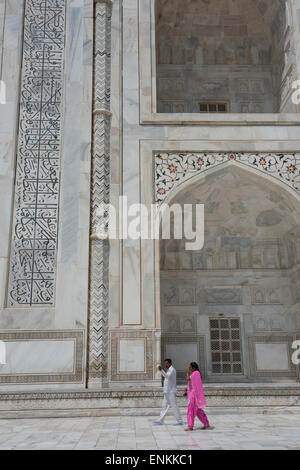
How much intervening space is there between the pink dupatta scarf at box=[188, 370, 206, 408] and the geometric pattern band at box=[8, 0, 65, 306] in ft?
8.66

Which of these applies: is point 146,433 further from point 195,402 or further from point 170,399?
point 170,399

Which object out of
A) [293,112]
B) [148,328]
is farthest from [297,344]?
[293,112]

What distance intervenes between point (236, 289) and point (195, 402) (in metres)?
4.21

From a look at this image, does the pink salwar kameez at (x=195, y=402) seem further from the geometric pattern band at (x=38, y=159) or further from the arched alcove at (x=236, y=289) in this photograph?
the arched alcove at (x=236, y=289)

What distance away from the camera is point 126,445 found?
3248 mm

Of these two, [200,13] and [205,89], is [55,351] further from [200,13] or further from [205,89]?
[200,13]

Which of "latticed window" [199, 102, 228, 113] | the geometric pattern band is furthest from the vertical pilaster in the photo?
"latticed window" [199, 102, 228, 113]

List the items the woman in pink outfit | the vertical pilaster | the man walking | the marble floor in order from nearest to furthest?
the marble floor < the woman in pink outfit < the man walking < the vertical pilaster

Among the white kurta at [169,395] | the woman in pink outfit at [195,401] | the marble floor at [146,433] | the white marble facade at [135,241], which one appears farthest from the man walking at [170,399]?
the white marble facade at [135,241]

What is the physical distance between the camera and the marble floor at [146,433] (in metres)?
3.25

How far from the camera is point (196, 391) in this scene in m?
4.39

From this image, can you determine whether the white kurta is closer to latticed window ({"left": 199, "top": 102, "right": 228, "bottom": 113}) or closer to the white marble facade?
the white marble facade

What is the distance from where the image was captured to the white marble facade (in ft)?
20.7

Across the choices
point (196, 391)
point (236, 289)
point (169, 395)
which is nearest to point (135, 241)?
point (236, 289)
